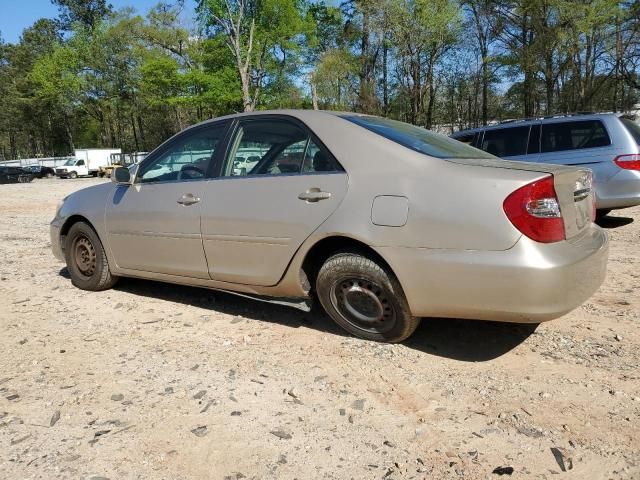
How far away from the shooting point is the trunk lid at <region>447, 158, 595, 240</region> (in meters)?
2.79

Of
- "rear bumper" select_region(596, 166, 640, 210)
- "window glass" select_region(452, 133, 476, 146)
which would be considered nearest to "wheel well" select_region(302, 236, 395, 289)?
"rear bumper" select_region(596, 166, 640, 210)

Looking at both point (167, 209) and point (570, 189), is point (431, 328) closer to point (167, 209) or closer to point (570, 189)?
point (570, 189)

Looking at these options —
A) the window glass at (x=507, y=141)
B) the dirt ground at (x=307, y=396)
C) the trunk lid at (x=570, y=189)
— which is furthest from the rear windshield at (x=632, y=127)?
the trunk lid at (x=570, y=189)

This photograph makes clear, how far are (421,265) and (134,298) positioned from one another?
2953mm

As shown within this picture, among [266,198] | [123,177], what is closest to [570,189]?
[266,198]

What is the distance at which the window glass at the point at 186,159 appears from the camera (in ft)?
13.0

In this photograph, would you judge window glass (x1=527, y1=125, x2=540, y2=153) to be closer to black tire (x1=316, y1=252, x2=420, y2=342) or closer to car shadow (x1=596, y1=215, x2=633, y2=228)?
car shadow (x1=596, y1=215, x2=633, y2=228)

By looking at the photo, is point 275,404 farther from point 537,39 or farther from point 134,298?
point 537,39

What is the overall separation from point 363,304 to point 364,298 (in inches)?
2.3

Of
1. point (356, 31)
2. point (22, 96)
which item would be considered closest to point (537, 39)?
point (356, 31)

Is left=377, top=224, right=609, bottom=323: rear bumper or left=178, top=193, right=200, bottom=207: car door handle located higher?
left=178, top=193, right=200, bottom=207: car door handle

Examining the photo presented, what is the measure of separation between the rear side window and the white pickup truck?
4165cm

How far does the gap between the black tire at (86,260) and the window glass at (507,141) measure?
6.20 m

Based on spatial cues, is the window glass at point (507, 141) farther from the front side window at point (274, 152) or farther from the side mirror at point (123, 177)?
the side mirror at point (123, 177)
